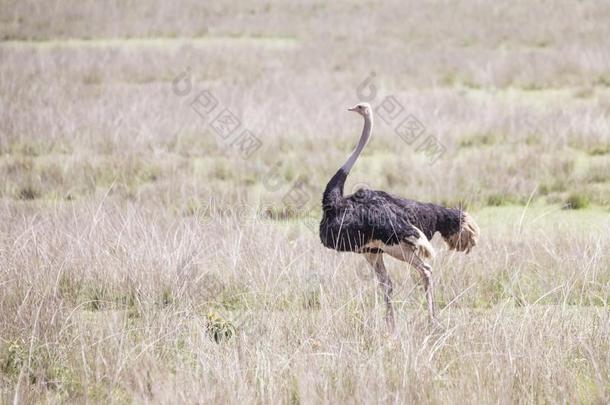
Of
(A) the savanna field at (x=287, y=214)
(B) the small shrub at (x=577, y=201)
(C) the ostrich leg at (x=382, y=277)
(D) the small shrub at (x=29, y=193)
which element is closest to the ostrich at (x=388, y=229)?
(C) the ostrich leg at (x=382, y=277)

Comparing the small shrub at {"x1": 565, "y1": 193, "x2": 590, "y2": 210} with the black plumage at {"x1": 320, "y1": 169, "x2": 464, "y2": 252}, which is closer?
the black plumage at {"x1": 320, "y1": 169, "x2": 464, "y2": 252}

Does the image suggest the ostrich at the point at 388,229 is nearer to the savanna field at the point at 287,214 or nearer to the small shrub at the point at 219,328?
the savanna field at the point at 287,214

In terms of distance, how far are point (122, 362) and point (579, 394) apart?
85.5 inches

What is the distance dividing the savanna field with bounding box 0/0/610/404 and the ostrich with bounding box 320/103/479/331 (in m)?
0.20

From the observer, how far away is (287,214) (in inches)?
341

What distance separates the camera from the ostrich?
17.5ft

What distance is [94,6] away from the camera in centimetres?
2630

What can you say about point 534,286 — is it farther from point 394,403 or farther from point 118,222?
point 118,222

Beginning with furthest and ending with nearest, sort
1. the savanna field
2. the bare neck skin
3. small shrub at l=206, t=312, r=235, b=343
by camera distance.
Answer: the bare neck skin < small shrub at l=206, t=312, r=235, b=343 < the savanna field

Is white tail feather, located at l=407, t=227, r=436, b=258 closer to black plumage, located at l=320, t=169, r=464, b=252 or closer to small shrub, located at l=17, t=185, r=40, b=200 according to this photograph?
black plumage, located at l=320, t=169, r=464, b=252

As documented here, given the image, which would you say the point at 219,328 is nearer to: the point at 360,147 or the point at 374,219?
the point at 374,219

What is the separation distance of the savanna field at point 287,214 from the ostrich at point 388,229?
0.20 m

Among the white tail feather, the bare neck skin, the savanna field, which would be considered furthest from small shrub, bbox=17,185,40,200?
the white tail feather

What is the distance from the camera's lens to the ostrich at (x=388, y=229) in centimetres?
532
